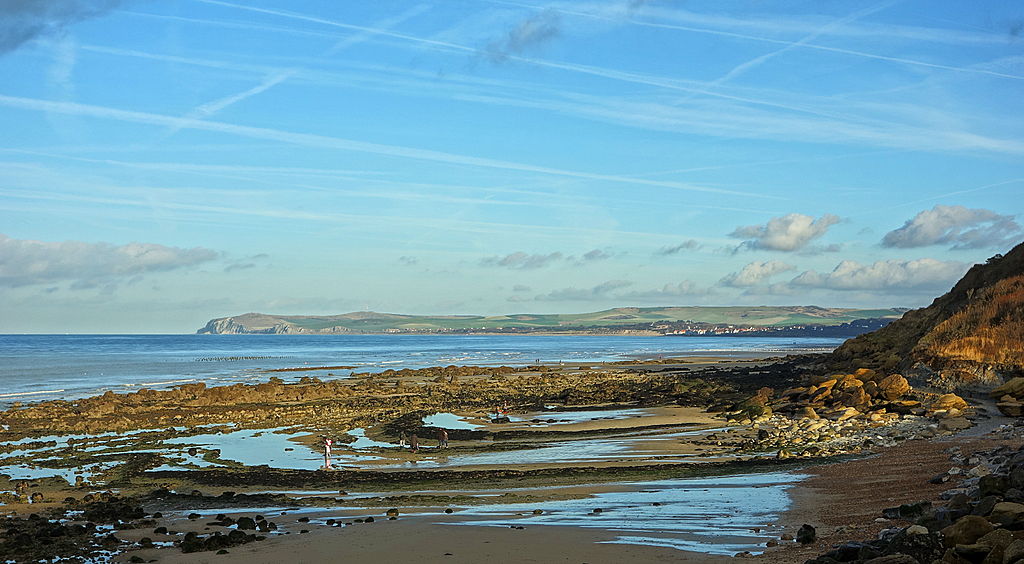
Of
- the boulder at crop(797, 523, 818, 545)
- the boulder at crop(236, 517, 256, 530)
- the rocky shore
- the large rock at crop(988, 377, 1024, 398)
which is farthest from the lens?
the large rock at crop(988, 377, 1024, 398)

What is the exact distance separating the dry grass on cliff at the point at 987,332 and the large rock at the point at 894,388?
9.79 feet

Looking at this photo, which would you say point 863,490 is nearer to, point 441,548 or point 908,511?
point 908,511

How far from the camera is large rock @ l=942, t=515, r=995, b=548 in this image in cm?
937

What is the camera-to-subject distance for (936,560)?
906 cm

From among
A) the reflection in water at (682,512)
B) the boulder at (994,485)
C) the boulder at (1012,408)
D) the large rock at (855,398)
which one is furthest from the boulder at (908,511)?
the large rock at (855,398)

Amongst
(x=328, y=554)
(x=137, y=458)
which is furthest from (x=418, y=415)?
(x=328, y=554)

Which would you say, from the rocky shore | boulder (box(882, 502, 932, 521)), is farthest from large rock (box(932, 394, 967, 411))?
boulder (box(882, 502, 932, 521))

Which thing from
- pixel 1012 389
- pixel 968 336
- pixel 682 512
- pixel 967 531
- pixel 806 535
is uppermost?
pixel 968 336

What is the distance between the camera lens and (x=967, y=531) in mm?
9422

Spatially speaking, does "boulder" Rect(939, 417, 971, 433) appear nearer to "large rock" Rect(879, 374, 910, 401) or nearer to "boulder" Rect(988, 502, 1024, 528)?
"large rock" Rect(879, 374, 910, 401)

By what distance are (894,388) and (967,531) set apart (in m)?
20.7

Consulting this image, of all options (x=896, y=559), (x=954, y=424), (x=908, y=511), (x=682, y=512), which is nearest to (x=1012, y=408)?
(x=954, y=424)

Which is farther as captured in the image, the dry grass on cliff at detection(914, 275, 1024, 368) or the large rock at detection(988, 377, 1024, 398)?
the dry grass on cliff at detection(914, 275, 1024, 368)

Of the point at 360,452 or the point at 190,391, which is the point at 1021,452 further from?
the point at 190,391
